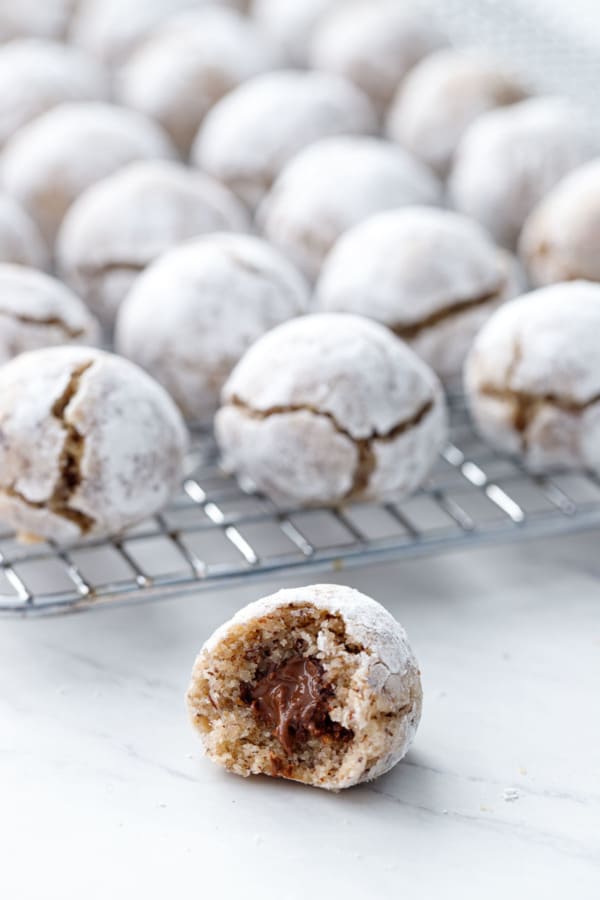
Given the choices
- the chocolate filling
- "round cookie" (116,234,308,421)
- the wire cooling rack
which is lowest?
the wire cooling rack

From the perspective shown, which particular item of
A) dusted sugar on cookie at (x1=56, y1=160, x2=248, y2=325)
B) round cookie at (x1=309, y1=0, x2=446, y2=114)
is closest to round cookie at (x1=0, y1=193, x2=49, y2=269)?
dusted sugar on cookie at (x1=56, y1=160, x2=248, y2=325)

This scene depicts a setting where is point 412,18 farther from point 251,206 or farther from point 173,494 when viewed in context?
point 173,494

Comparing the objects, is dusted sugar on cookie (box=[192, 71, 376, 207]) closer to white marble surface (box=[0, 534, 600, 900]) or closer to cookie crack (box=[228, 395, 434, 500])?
cookie crack (box=[228, 395, 434, 500])

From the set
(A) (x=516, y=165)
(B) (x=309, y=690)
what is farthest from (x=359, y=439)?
(A) (x=516, y=165)

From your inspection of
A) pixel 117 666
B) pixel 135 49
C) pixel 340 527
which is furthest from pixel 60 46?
pixel 117 666

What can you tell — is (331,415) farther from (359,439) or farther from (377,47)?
(377,47)

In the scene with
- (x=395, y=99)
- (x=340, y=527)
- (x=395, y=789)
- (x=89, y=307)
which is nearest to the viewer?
(x=395, y=789)

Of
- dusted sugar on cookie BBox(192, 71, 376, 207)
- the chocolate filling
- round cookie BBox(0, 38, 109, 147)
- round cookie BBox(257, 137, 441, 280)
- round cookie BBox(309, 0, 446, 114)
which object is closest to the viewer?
the chocolate filling
